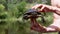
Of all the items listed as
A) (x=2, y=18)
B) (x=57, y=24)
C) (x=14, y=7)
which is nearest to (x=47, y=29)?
(x=57, y=24)

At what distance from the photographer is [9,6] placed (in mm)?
8648

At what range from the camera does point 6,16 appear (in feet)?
24.5

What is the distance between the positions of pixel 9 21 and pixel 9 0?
3060mm

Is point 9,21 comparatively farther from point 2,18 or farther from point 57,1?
point 57,1

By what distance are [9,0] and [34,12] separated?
30.1 ft

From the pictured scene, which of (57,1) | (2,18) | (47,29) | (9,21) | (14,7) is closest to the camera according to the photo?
(47,29)

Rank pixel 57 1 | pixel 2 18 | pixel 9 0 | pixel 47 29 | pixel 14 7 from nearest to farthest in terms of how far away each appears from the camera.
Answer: pixel 47 29 → pixel 57 1 → pixel 2 18 → pixel 14 7 → pixel 9 0

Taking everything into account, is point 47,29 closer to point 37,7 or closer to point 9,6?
point 37,7

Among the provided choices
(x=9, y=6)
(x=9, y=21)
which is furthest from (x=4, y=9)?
(x=9, y=21)

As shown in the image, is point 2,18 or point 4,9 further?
point 4,9

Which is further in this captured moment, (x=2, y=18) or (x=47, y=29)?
(x=2, y=18)

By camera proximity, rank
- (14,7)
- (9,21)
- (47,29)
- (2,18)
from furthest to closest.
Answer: (14,7) → (2,18) → (9,21) → (47,29)

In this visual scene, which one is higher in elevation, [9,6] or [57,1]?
[57,1]

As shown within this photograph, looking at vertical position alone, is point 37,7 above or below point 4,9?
above
